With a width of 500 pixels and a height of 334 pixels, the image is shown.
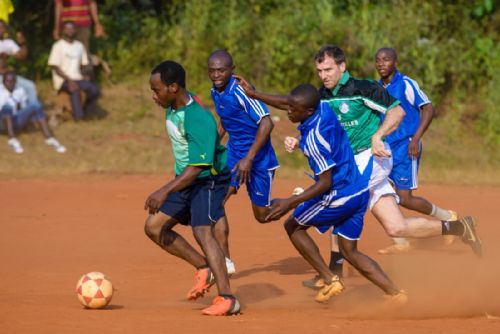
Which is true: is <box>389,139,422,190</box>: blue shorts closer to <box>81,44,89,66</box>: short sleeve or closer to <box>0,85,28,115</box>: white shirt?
<box>0,85,28,115</box>: white shirt

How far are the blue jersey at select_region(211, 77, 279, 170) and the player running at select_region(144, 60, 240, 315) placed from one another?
1.16m

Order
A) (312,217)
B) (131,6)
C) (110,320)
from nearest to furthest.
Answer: (110,320) → (312,217) → (131,6)

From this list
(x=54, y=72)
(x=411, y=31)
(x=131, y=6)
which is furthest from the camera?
(x=131, y=6)

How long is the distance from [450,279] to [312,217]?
6.84ft

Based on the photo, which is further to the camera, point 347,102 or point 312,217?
point 347,102

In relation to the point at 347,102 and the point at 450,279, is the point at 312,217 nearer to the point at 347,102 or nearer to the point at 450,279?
the point at 347,102

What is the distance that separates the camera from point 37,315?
726 cm

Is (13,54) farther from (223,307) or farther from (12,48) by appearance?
(223,307)

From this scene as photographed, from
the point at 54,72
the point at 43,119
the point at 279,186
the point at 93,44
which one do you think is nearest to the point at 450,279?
Result: the point at 279,186

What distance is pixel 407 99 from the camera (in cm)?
1043

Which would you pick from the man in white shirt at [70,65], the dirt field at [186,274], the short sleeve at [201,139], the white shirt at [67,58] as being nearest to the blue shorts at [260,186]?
the dirt field at [186,274]

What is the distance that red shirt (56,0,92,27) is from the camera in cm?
1822

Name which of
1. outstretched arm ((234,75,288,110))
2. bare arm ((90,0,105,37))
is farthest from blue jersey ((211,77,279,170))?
bare arm ((90,0,105,37))

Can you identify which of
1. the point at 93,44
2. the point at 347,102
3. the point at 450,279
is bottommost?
the point at 450,279
